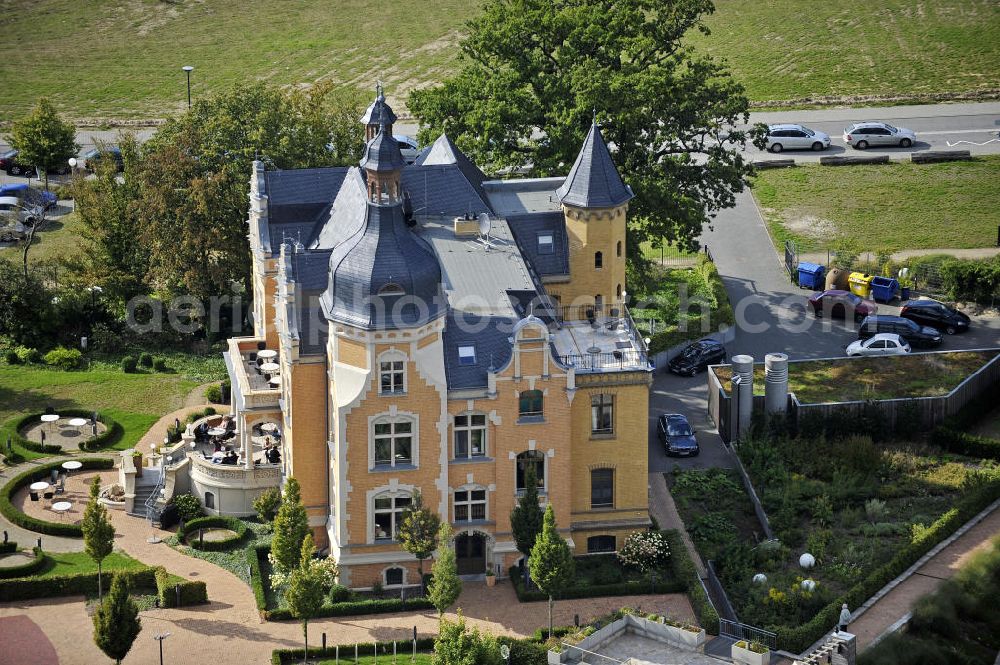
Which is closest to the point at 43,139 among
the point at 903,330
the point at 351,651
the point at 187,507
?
the point at 187,507

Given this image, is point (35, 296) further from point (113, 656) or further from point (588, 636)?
point (588, 636)

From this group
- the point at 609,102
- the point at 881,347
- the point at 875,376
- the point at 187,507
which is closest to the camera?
the point at 187,507

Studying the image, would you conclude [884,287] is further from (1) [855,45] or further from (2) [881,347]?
(1) [855,45]

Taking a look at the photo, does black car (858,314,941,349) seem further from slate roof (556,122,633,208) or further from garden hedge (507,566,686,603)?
garden hedge (507,566,686,603)

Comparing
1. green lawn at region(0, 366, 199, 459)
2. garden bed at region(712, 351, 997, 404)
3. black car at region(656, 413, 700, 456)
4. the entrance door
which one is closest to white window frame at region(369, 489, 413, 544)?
the entrance door

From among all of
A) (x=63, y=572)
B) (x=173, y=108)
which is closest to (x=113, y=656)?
(x=63, y=572)
